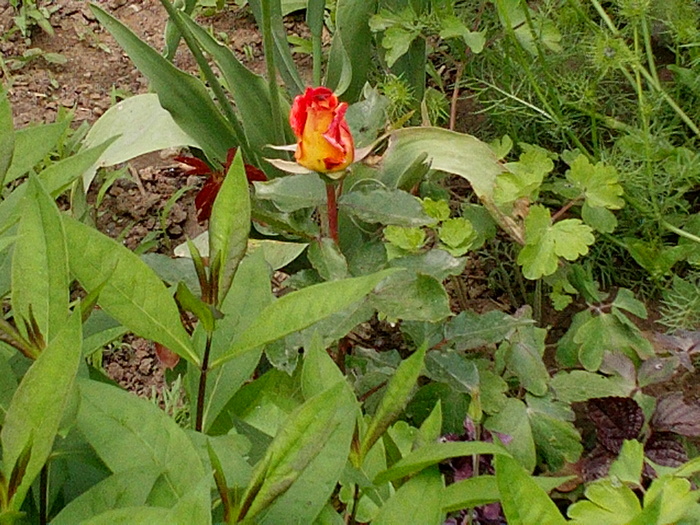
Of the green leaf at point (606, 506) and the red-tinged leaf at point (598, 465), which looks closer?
the green leaf at point (606, 506)

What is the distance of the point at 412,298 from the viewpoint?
1.01 m

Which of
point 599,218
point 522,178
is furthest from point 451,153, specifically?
point 599,218

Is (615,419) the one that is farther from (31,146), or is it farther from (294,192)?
(31,146)

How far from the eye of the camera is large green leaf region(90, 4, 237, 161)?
4.83ft

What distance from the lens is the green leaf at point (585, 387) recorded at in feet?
3.68

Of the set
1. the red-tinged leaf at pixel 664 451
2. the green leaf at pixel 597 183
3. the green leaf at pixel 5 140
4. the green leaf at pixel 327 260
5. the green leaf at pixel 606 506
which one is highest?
the green leaf at pixel 5 140

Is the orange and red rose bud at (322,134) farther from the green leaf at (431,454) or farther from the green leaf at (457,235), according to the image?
the green leaf at (431,454)

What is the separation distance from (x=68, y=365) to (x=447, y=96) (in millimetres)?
1517

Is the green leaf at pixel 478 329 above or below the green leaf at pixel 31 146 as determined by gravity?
below

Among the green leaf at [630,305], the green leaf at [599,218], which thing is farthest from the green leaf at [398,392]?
the green leaf at [599,218]

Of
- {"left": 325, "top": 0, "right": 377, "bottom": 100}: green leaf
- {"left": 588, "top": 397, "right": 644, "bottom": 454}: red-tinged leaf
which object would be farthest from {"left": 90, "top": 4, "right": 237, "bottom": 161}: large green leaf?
{"left": 588, "top": 397, "right": 644, "bottom": 454}: red-tinged leaf

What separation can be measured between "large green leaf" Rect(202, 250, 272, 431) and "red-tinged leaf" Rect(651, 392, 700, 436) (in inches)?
22.9

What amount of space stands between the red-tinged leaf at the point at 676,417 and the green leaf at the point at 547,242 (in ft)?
0.91

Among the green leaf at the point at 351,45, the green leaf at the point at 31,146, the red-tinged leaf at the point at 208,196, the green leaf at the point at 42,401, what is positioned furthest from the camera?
the green leaf at the point at 351,45
